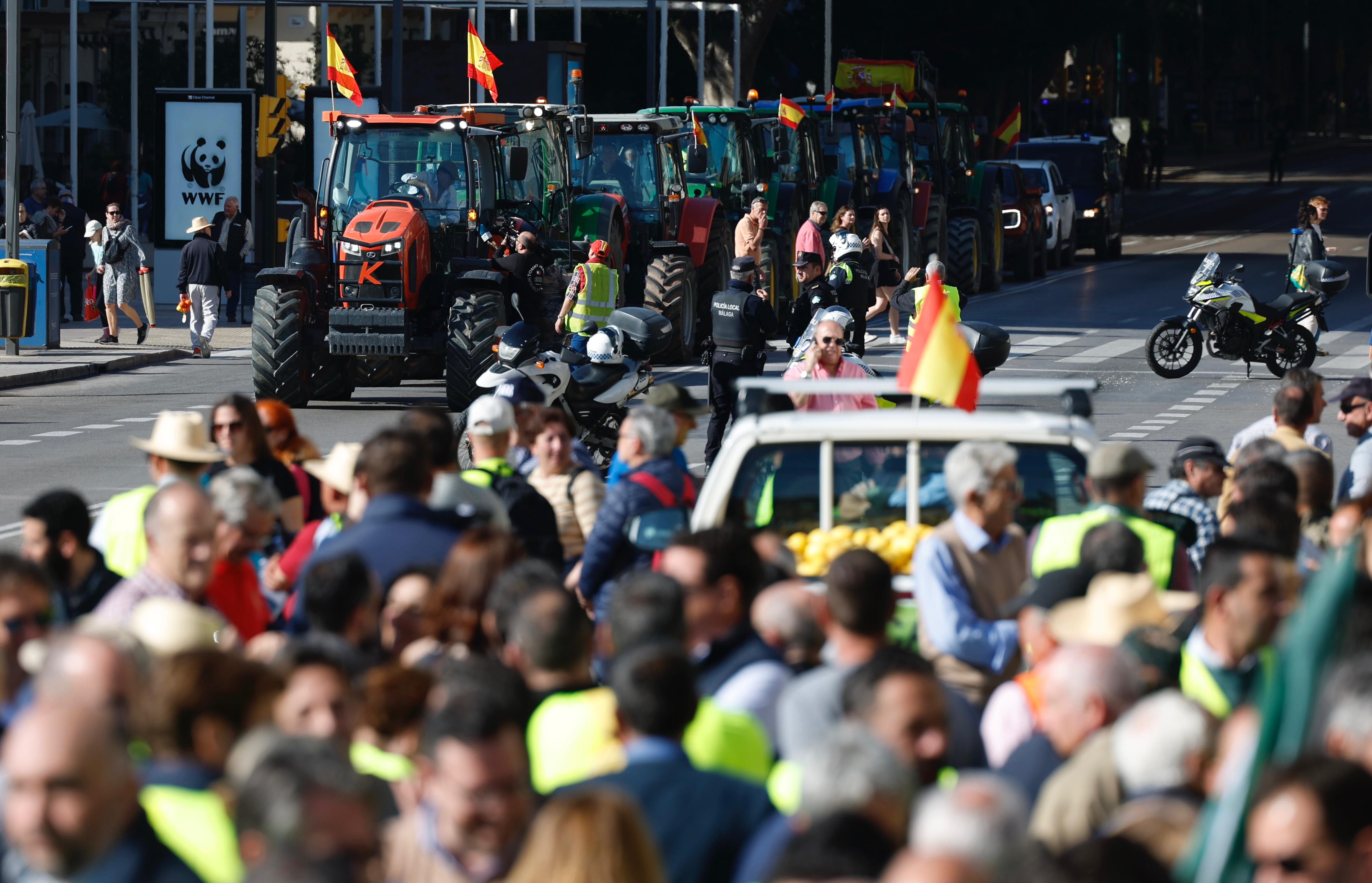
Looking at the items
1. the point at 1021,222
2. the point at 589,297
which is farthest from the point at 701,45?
the point at 589,297

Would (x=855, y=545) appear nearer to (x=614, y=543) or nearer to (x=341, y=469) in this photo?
(x=614, y=543)

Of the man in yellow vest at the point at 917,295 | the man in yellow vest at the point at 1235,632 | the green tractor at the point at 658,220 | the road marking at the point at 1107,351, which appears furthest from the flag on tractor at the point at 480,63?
the man in yellow vest at the point at 1235,632

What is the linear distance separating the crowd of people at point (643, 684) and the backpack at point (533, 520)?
0.05ft

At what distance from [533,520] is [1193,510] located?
249cm

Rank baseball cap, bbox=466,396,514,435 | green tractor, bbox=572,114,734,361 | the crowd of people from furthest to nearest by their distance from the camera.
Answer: green tractor, bbox=572,114,734,361, baseball cap, bbox=466,396,514,435, the crowd of people

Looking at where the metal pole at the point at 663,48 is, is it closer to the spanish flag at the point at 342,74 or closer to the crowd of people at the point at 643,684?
the spanish flag at the point at 342,74

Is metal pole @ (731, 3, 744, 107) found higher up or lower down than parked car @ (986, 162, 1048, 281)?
higher up

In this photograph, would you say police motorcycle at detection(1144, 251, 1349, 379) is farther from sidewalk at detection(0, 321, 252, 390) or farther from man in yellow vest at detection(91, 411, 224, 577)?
man in yellow vest at detection(91, 411, 224, 577)

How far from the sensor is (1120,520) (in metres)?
6.56

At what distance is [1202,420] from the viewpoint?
19141 mm

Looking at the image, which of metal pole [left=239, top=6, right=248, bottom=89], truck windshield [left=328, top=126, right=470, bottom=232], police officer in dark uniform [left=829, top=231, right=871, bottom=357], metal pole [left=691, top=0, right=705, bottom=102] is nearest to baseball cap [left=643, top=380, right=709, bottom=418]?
police officer in dark uniform [left=829, top=231, right=871, bottom=357]

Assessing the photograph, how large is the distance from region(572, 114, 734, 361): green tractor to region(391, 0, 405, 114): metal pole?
8.77 m

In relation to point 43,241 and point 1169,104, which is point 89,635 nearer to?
point 43,241

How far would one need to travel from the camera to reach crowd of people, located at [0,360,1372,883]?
3867mm
